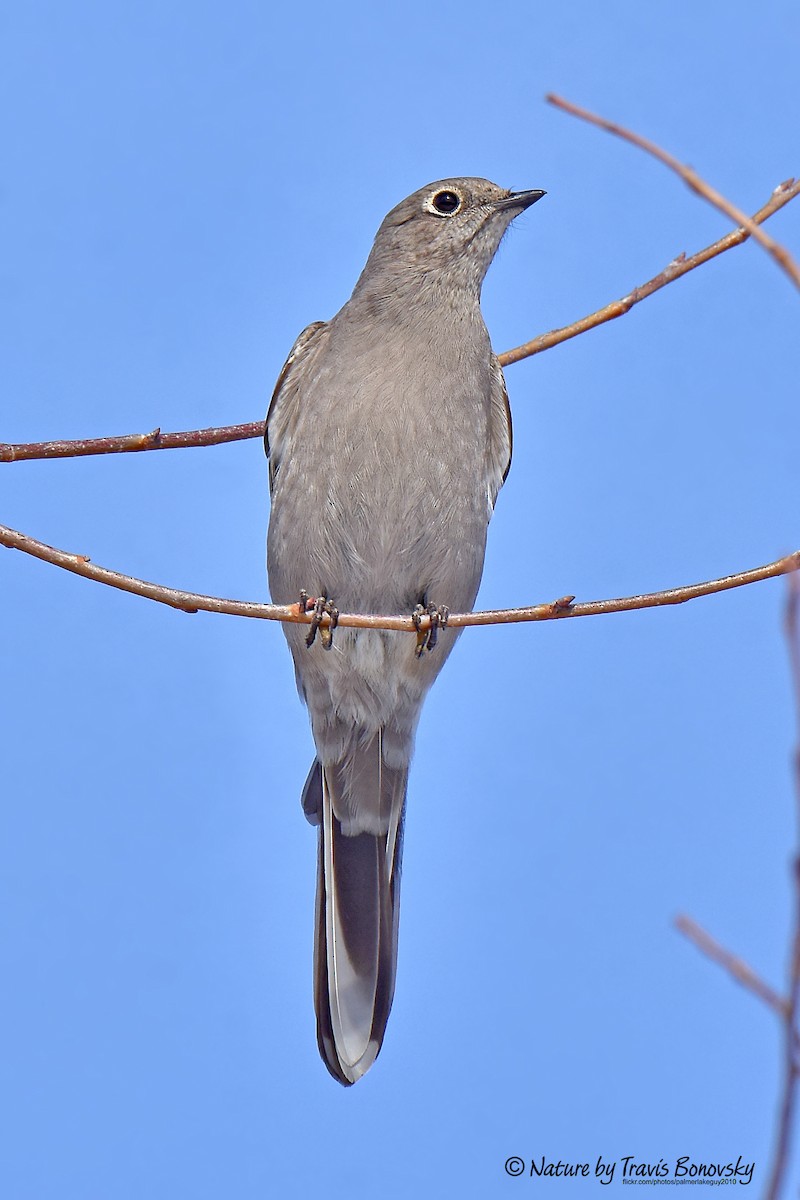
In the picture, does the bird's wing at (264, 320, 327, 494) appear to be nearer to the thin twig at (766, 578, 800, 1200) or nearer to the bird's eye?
the bird's eye

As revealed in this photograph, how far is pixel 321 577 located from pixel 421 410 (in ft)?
3.30

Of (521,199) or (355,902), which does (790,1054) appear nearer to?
(355,902)

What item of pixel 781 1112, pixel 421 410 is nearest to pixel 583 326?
pixel 421 410

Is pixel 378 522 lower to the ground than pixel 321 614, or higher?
higher

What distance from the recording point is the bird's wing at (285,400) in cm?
741

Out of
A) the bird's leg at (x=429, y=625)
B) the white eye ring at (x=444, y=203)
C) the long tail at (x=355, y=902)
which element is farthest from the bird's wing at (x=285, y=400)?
the long tail at (x=355, y=902)

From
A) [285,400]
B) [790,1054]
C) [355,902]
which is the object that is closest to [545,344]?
[285,400]

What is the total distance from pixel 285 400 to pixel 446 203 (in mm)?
1518

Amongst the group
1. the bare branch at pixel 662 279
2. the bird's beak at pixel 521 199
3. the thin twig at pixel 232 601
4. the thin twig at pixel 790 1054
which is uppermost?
the bird's beak at pixel 521 199

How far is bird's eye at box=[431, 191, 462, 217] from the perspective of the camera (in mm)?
7664

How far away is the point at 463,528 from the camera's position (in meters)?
6.88

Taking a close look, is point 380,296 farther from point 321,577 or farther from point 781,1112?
point 781,1112

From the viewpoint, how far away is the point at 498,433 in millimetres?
7516

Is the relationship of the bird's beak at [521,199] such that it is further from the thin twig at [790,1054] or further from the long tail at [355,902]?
the thin twig at [790,1054]
